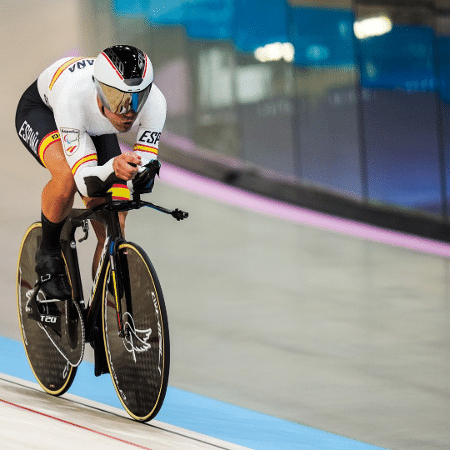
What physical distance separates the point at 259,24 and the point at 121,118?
25.7ft

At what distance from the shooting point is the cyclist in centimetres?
273

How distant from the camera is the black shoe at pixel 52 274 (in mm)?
3255

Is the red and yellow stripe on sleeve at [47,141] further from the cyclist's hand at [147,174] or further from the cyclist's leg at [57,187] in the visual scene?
the cyclist's hand at [147,174]

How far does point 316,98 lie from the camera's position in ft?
32.1

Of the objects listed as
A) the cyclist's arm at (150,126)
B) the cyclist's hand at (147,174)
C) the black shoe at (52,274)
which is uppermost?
the cyclist's arm at (150,126)

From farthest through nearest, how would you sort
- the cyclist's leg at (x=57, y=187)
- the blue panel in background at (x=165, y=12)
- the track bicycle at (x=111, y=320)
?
1. the blue panel in background at (x=165, y=12)
2. the cyclist's leg at (x=57, y=187)
3. the track bicycle at (x=111, y=320)

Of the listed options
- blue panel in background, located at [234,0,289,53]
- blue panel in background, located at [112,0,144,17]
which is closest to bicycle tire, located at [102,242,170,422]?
blue panel in background, located at [234,0,289,53]

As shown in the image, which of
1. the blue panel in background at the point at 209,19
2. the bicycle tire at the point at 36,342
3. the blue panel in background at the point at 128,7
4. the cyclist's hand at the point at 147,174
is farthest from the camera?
the blue panel in background at the point at 128,7

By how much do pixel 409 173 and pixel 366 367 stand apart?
5211 millimetres

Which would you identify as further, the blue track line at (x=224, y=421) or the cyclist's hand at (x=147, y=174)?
the blue track line at (x=224, y=421)

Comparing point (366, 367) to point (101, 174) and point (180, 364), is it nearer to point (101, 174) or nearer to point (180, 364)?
point (180, 364)

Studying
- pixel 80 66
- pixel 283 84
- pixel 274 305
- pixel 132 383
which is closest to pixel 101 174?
pixel 80 66

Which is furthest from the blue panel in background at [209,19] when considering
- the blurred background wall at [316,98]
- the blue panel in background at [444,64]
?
the blue panel in background at [444,64]

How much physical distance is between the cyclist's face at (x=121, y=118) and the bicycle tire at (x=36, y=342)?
0.76m
